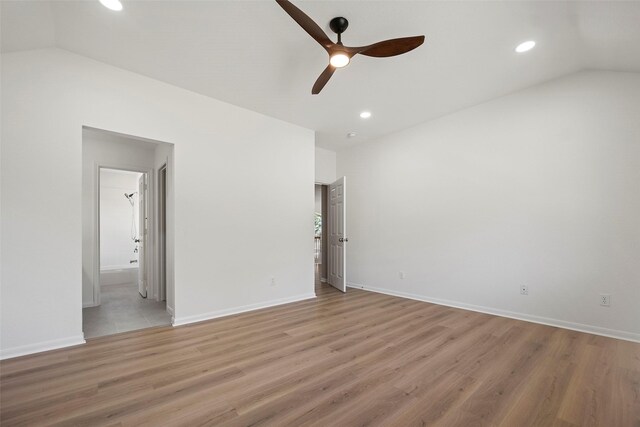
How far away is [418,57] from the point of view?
9.23 feet

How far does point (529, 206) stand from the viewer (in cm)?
349

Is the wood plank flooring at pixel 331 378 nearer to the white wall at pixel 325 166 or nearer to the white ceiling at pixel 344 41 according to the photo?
the white ceiling at pixel 344 41

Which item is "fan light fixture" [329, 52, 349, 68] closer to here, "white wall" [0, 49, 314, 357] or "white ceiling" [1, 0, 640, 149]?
"white ceiling" [1, 0, 640, 149]

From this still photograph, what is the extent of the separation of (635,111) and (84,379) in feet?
18.8

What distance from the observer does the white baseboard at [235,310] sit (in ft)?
10.9

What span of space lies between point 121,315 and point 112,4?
354 centimetres

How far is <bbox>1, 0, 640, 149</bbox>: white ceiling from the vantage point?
7.21ft

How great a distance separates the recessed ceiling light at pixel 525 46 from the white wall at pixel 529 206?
3.29ft

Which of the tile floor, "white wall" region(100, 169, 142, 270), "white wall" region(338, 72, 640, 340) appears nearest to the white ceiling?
"white wall" region(338, 72, 640, 340)

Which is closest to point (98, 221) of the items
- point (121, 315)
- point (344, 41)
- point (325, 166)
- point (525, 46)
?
point (121, 315)

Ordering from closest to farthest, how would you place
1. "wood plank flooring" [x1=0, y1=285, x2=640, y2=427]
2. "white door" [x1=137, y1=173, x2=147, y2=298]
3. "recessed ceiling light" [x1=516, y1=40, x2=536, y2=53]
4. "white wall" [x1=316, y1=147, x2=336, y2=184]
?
"wood plank flooring" [x1=0, y1=285, x2=640, y2=427] → "recessed ceiling light" [x1=516, y1=40, x2=536, y2=53] → "white door" [x1=137, y1=173, x2=147, y2=298] → "white wall" [x1=316, y1=147, x2=336, y2=184]

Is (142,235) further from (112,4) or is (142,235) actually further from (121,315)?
(112,4)

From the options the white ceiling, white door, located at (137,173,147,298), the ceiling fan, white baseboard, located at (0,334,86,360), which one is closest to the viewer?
the ceiling fan

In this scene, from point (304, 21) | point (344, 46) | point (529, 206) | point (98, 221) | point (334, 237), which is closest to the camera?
point (304, 21)
